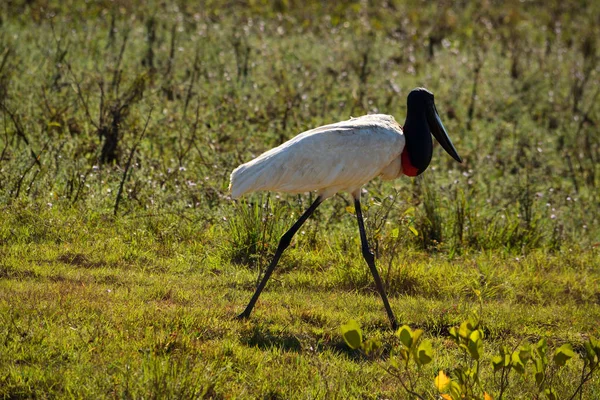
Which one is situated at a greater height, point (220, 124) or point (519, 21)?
point (519, 21)

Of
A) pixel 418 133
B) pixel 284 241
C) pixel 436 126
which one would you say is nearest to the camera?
pixel 284 241

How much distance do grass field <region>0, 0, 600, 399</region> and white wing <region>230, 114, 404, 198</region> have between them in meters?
0.51

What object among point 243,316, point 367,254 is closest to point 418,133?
point 367,254

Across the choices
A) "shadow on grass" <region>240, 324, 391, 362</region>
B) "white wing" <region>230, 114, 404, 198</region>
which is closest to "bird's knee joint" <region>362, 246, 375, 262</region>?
"white wing" <region>230, 114, 404, 198</region>

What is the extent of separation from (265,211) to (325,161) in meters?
1.33

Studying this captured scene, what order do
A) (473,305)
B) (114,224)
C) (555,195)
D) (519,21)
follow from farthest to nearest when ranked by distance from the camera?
1. (519,21)
2. (555,195)
3. (114,224)
4. (473,305)

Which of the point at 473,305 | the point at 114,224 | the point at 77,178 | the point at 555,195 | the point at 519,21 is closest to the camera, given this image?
the point at 473,305

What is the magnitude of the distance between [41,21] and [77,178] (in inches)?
179

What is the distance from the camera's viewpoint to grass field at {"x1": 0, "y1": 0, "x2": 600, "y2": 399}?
447 centimetres

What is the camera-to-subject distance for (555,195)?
319 inches

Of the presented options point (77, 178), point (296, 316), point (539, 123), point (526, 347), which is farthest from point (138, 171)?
point (539, 123)

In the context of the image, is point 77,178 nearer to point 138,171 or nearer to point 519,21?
point 138,171

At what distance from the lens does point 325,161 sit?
5.11m

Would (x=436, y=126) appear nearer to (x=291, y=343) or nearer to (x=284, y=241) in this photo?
(x=284, y=241)
